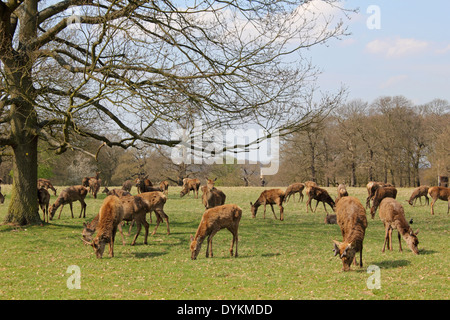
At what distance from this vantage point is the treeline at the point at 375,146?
170ft

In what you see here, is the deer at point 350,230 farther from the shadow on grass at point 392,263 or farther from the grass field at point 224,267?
the shadow on grass at point 392,263

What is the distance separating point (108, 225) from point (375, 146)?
45224 mm

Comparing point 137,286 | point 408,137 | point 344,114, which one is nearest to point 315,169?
point 344,114

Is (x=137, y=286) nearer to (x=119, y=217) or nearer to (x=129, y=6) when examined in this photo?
(x=119, y=217)

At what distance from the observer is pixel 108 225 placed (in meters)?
11.7

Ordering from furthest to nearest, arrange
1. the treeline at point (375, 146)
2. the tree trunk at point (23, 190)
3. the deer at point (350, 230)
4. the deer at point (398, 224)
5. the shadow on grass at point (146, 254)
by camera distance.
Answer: the treeline at point (375, 146), the tree trunk at point (23, 190), the shadow on grass at point (146, 254), the deer at point (398, 224), the deer at point (350, 230)

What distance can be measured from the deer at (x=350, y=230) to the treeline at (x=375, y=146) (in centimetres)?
3923

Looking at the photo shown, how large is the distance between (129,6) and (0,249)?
26.1 ft

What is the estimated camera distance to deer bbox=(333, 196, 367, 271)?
9391mm

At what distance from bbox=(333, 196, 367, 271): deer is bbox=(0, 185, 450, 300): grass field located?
1.15 ft
